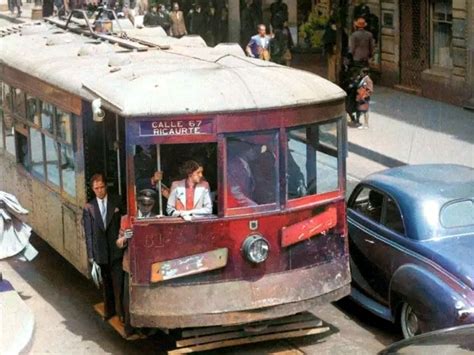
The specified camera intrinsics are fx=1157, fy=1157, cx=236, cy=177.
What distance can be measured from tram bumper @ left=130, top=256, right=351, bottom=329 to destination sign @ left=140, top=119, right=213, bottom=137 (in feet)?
4.24

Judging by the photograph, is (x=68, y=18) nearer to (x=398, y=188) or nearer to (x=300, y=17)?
(x=398, y=188)

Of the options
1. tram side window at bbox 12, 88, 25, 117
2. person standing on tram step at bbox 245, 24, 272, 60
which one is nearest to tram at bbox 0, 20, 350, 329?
tram side window at bbox 12, 88, 25, 117

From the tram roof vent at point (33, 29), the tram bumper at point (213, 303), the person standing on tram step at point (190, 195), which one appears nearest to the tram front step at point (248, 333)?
the tram bumper at point (213, 303)

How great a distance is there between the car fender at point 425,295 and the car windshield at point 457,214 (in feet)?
2.06

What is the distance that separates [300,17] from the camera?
32344mm

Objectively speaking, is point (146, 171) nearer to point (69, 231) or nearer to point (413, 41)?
point (69, 231)

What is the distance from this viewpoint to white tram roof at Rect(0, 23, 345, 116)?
9.83m

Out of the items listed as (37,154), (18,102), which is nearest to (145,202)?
(37,154)

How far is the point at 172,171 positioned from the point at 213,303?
119cm

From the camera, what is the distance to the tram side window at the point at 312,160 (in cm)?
1021

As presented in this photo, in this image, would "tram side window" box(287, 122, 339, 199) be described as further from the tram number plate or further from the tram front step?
the tram front step

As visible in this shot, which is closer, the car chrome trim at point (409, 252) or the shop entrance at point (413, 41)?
the car chrome trim at point (409, 252)

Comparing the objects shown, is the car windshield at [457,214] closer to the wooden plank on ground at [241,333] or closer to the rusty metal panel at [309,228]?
the rusty metal panel at [309,228]

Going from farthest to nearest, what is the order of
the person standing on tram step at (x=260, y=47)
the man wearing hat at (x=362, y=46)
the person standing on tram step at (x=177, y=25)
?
the person standing on tram step at (x=177, y=25) → the person standing on tram step at (x=260, y=47) → the man wearing hat at (x=362, y=46)
